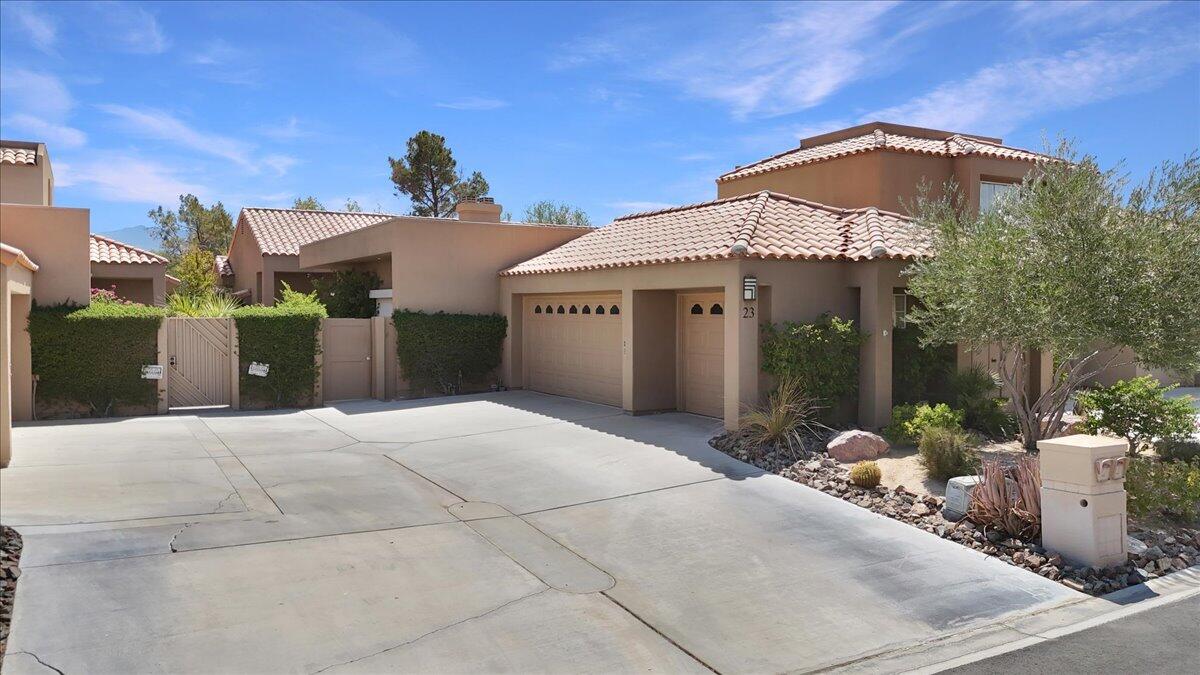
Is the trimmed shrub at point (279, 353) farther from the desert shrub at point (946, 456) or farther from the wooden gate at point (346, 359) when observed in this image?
the desert shrub at point (946, 456)

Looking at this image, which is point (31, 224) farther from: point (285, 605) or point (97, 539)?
point (285, 605)

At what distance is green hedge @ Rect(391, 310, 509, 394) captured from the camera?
19375 millimetres

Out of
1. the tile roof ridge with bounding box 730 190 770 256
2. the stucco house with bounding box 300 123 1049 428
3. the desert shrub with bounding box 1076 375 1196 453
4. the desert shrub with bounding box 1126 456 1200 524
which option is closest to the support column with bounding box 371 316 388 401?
the stucco house with bounding box 300 123 1049 428

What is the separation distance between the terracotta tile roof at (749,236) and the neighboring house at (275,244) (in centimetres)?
1350

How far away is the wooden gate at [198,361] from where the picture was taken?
17.4 m

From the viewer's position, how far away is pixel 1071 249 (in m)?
9.86

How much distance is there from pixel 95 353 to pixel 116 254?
28.4ft

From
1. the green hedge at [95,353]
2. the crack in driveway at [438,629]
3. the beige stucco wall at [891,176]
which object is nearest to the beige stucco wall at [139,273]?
the green hedge at [95,353]

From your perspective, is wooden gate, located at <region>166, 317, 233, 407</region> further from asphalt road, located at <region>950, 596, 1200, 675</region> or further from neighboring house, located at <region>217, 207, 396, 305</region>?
asphalt road, located at <region>950, 596, 1200, 675</region>

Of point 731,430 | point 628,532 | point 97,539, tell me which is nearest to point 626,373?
point 731,430

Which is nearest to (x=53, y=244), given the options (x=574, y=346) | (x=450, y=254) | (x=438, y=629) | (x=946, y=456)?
(x=450, y=254)

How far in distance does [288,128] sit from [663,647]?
80.4ft

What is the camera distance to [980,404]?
1367cm

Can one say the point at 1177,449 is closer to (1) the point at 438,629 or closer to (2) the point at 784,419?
(2) the point at 784,419
